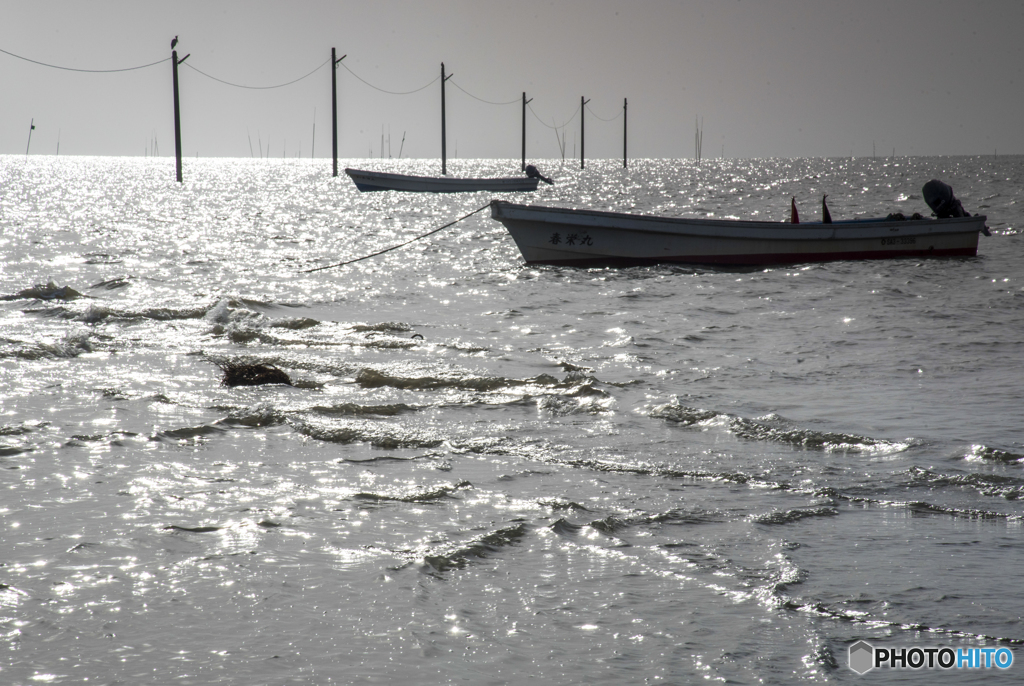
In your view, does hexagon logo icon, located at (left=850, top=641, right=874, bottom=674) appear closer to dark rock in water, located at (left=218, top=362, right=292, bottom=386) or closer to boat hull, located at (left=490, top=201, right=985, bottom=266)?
dark rock in water, located at (left=218, top=362, right=292, bottom=386)

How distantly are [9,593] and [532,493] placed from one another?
2331 millimetres

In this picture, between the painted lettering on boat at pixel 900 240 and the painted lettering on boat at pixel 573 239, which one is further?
the painted lettering on boat at pixel 900 240

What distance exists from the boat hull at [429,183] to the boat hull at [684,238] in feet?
86.7

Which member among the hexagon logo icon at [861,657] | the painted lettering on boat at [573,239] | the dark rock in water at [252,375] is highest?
the painted lettering on boat at [573,239]

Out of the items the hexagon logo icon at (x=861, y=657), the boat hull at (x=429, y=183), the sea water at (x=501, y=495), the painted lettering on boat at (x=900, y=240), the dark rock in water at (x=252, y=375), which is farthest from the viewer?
the boat hull at (x=429, y=183)

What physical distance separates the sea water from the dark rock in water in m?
0.17

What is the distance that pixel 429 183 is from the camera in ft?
143

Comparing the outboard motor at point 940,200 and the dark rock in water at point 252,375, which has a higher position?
the outboard motor at point 940,200

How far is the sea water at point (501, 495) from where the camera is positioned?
275 centimetres

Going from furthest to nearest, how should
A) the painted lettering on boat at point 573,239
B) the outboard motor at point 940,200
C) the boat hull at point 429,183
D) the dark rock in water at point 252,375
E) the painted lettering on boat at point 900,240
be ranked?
the boat hull at point 429,183, the outboard motor at point 940,200, the painted lettering on boat at point 900,240, the painted lettering on boat at point 573,239, the dark rock in water at point 252,375

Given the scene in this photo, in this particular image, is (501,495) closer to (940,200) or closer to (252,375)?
(252,375)

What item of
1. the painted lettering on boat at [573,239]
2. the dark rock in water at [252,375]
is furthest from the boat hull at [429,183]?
the dark rock in water at [252,375]

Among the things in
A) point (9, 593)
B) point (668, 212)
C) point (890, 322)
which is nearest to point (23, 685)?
point (9, 593)

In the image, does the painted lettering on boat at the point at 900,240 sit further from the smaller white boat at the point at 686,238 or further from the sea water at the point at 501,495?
the sea water at the point at 501,495
